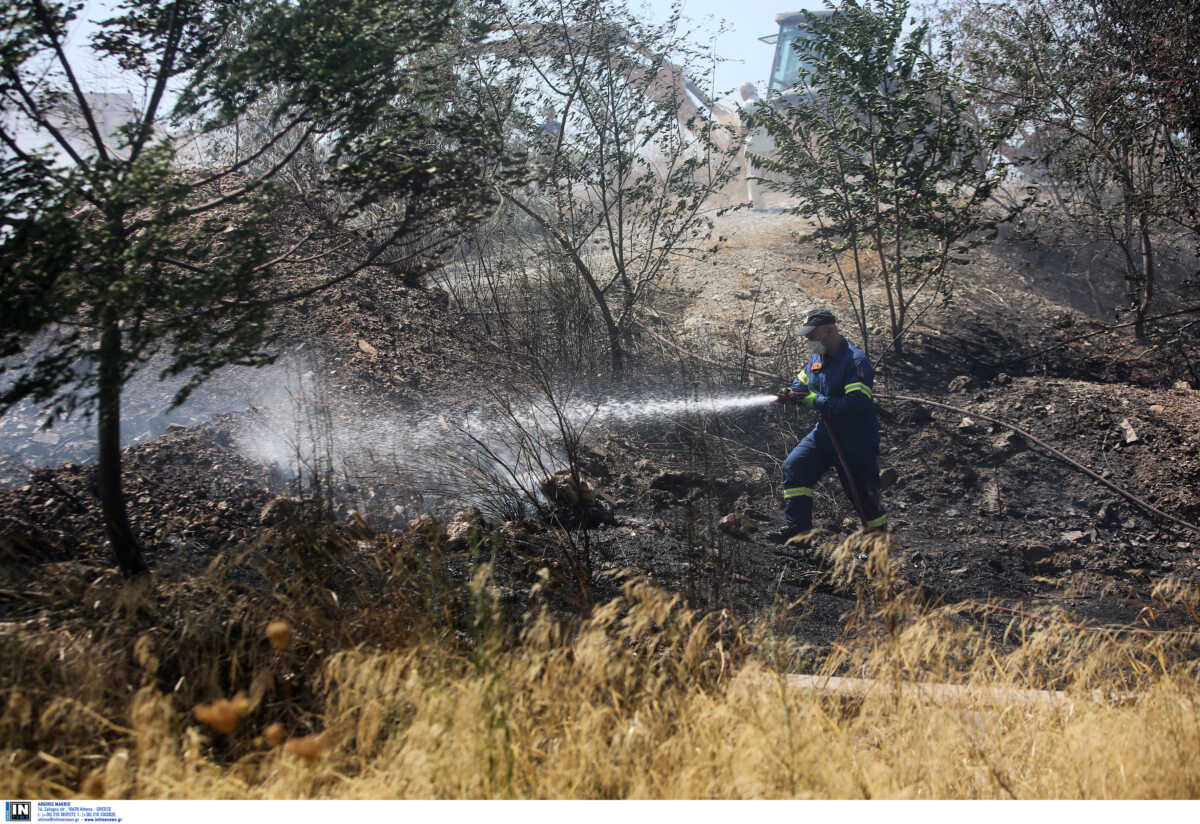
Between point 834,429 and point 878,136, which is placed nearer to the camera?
point 834,429

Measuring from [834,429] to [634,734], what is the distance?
10.3 feet

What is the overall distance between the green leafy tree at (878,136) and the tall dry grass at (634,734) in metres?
5.80

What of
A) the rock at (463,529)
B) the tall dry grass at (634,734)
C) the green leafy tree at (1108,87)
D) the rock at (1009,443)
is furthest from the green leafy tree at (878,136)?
the tall dry grass at (634,734)

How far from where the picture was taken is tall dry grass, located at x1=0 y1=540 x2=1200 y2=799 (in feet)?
A: 9.20

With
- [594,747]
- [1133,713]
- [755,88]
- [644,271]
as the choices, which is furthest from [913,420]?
[594,747]

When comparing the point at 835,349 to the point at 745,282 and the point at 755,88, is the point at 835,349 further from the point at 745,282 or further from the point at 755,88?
the point at 745,282

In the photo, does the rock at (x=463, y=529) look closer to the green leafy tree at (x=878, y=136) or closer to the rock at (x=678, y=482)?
the rock at (x=678, y=482)

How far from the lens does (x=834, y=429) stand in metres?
5.68

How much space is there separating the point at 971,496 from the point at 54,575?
6206 mm

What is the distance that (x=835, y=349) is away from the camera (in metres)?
5.73

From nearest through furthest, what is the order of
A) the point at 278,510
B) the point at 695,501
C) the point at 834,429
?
the point at 278,510, the point at 834,429, the point at 695,501

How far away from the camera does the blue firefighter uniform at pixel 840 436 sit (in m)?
5.57

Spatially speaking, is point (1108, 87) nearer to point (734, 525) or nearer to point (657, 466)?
point (657, 466)

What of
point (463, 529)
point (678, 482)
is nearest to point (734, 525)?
point (678, 482)
